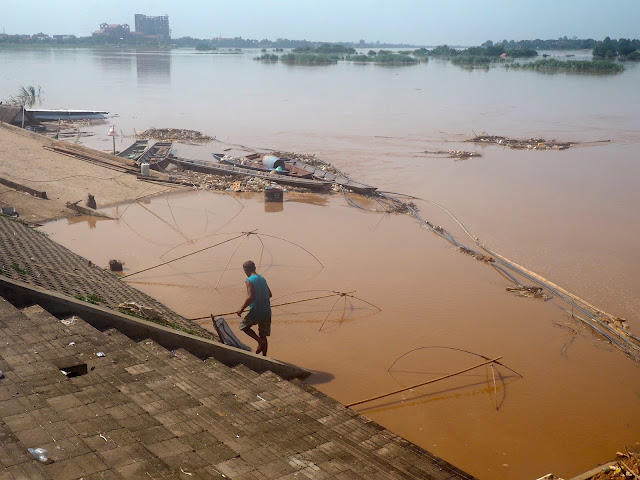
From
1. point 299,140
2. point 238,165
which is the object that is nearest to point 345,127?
point 299,140

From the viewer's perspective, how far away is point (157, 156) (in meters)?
18.7

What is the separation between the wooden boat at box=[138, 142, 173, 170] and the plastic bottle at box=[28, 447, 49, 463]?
1445cm

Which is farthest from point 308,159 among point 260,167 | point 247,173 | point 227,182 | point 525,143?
point 525,143

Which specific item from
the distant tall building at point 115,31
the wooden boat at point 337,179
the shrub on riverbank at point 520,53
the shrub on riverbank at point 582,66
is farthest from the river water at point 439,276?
the distant tall building at point 115,31

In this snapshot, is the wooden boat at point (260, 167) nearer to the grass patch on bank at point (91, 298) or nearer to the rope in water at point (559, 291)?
the rope in water at point (559, 291)

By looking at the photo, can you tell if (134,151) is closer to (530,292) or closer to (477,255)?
(477,255)

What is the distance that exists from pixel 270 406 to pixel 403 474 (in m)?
1.24

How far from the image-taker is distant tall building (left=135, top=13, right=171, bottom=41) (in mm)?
163125

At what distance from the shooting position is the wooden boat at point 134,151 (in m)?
18.5

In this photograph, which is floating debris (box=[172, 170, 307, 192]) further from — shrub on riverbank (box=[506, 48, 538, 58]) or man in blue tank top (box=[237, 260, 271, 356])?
shrub on riverbank (box=[506, 48, 538, 58])

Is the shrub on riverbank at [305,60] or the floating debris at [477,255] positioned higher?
the shrub on riverbank at [305,60]

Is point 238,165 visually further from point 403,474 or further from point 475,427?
point 403,474

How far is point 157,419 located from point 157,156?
50.6 ft

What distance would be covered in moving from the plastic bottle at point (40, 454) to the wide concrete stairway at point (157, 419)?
0.03 meters
